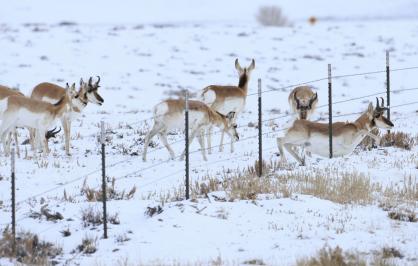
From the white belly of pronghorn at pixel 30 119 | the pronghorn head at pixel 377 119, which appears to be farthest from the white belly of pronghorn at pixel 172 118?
the pronghorn head at pixel 377 119

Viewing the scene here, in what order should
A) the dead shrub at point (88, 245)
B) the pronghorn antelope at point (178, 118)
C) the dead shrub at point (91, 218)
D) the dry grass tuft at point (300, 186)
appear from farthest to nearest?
the pronghorn antelope at point (178, 118), the dry grass tuft at point (300, 186), the dead shrub at point (91, 218), the dead shrub at point (88, 245)

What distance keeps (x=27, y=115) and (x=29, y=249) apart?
6.32 meters

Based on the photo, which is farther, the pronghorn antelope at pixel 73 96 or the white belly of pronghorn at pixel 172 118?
the pronghorn antelope at pixel 73 96

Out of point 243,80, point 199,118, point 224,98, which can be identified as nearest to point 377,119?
point 199,118

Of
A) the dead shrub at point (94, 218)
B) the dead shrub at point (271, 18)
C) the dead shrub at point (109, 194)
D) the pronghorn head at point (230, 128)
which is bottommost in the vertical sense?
the dead shrub at point (94, 218)

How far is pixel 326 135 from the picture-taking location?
43.7 feet

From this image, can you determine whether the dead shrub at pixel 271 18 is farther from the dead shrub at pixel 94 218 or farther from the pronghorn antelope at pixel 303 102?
the dead shrub at pixel 94 218

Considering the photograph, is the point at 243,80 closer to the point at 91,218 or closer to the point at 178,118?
the point at 178,118

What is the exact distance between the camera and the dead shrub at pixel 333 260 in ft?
25.0

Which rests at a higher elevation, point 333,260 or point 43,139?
point 43,139

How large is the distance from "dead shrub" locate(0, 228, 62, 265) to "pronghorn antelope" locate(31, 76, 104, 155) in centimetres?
642

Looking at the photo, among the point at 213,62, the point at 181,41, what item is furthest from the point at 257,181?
the point at 181,41

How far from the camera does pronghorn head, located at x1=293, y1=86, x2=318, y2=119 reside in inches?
607

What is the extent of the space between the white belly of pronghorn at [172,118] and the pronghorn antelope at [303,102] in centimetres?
216
